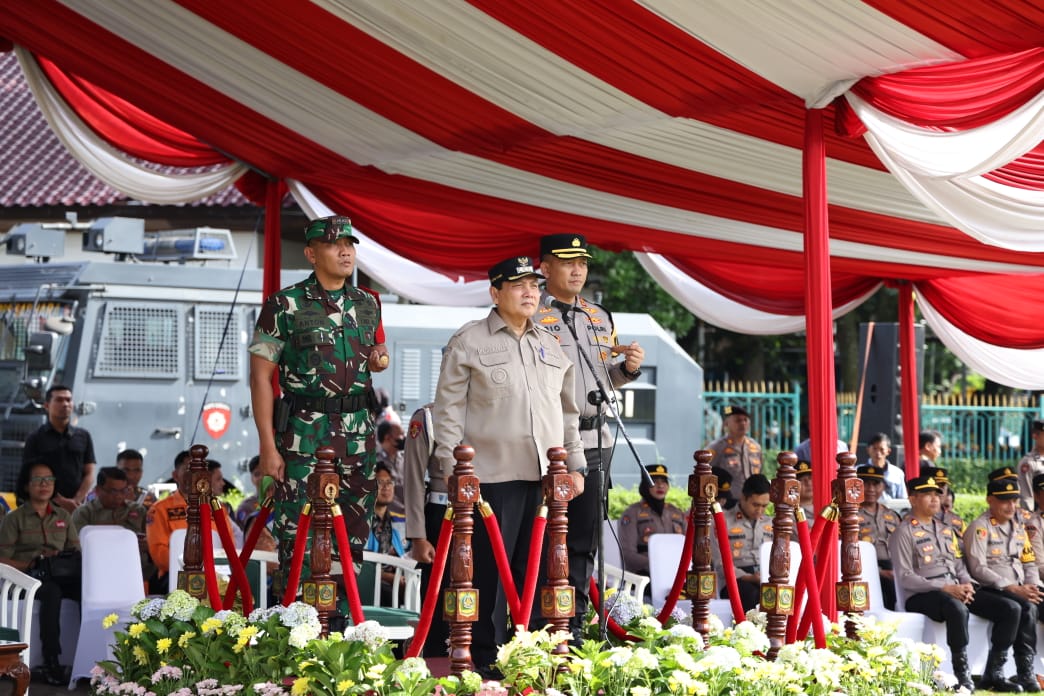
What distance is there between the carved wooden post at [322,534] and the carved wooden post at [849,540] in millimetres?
1857

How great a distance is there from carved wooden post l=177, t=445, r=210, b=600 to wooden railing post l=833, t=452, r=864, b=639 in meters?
2.50

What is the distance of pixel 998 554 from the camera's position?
8328 millimetres

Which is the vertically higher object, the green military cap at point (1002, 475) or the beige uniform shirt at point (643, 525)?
the green military cap at point (1002, 475)

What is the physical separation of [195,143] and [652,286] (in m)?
11.1

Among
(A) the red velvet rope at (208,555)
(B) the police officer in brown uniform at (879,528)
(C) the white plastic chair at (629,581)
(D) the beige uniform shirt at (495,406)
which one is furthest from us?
(B) the police officer in brown uniform at (879,528)

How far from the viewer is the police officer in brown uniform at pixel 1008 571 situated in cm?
788

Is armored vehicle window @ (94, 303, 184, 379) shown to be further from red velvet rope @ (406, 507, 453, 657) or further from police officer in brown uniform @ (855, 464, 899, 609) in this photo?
red velvet rope @ (406, 507, 453, 657)

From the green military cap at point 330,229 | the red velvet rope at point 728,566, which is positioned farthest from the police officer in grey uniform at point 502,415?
the red velvet rope at point 728,566

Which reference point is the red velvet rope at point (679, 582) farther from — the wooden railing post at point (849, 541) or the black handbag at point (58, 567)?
the black handbag at point (58, 567)

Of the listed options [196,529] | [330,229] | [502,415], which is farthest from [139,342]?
[502,415]

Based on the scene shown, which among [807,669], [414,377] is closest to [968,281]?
[414,377]

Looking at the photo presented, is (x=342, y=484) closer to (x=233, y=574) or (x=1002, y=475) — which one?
(x=233, y=574)

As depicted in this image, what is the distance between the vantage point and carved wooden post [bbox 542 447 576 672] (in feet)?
15.0

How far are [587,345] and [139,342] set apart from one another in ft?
22.0
